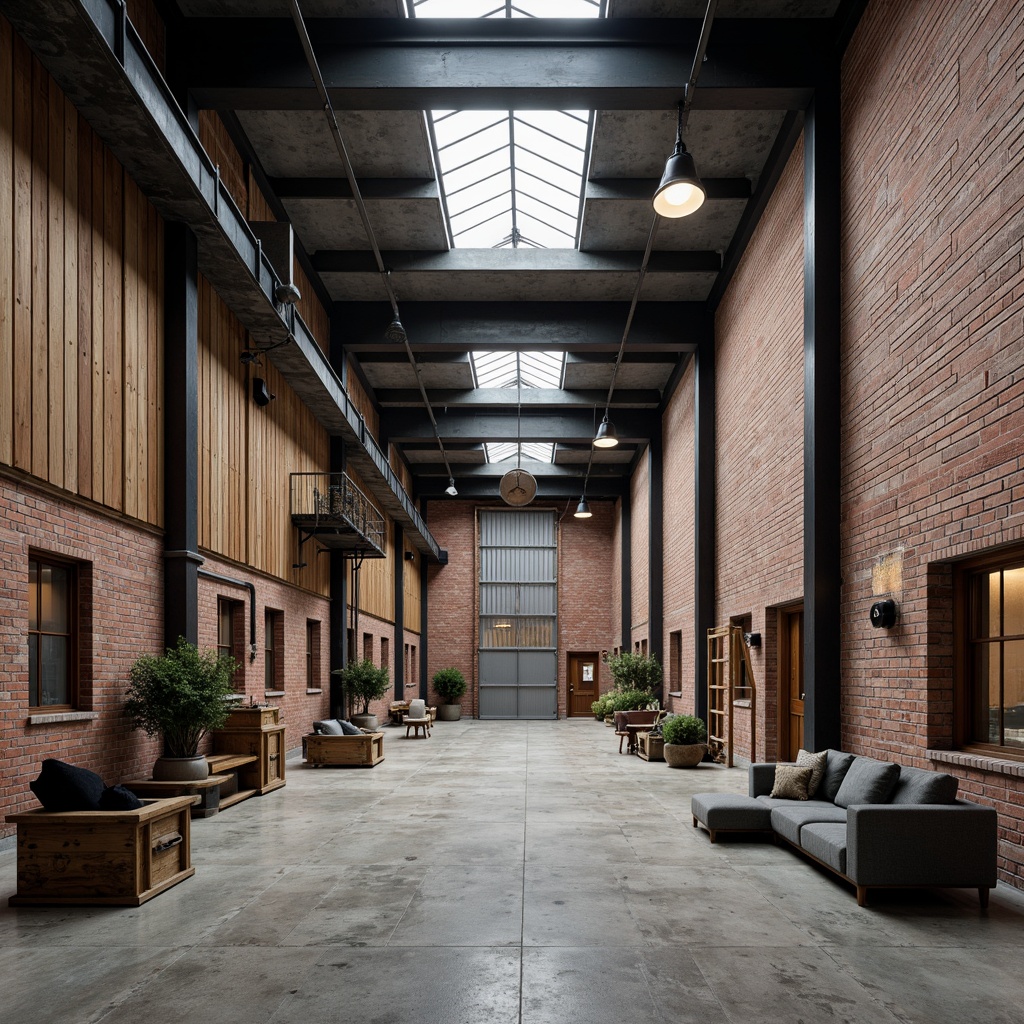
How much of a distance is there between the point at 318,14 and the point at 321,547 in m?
9.54

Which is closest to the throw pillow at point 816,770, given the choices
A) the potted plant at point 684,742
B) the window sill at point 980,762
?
the window sill at point 980,762

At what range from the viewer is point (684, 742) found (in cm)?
1455

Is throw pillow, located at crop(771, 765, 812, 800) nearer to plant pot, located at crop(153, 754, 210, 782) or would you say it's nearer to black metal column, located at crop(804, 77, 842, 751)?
black metal column, located at crop(804, 77, 842, 751)

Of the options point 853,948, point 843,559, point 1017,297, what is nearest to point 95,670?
point 853,948

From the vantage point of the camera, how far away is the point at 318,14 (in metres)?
9.97

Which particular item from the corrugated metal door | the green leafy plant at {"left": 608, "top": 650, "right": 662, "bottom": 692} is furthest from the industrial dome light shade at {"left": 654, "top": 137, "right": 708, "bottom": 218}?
the corrugated metal door

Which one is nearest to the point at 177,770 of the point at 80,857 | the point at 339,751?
the point at 80,857

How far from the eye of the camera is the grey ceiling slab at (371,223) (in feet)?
44.7

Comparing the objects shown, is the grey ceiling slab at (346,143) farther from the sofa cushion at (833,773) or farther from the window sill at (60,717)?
the sofa cushion at (833,773)

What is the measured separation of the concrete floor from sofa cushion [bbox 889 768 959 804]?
A: 2.02 ft

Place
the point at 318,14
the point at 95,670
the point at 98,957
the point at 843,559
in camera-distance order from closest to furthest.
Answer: the point at 98,957 → the point at 95,670 → the point at 843,559 → the point at 318,14

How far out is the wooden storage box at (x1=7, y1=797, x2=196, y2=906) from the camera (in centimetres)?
579

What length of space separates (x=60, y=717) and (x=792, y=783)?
6.27 metres

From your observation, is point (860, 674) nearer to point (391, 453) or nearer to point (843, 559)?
point (843, 559)
